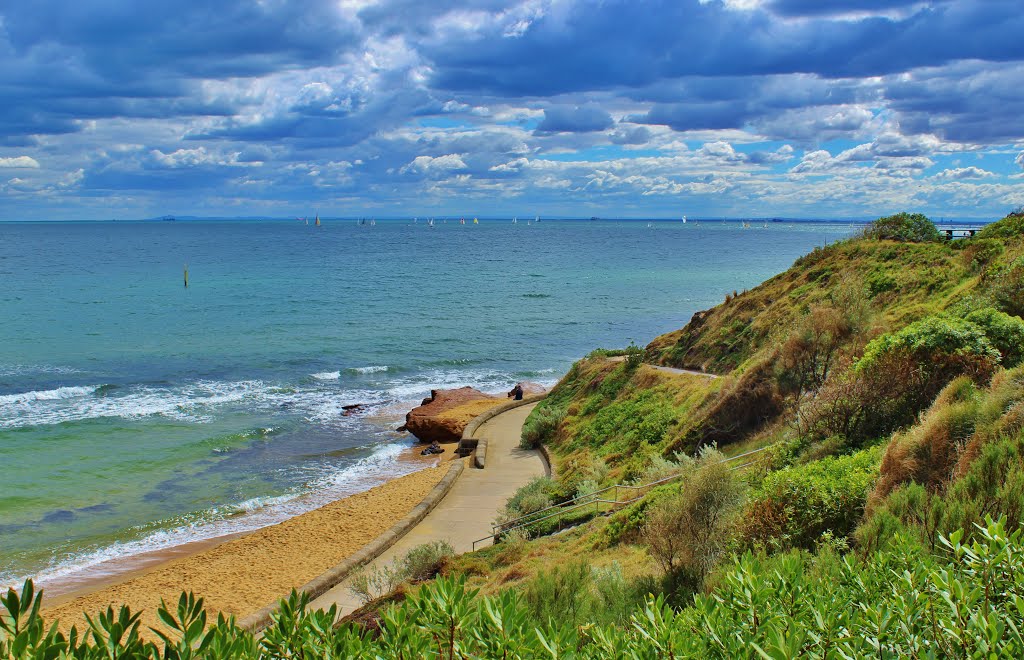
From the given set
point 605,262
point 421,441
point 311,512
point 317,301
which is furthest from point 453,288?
point 311,512

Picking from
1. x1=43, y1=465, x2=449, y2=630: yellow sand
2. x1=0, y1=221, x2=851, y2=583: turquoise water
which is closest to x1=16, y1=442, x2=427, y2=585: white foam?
x1=0, y1=221, x2=851, y2=583: turquoise water

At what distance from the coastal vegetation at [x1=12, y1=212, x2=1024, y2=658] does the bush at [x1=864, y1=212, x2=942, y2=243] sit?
411cm

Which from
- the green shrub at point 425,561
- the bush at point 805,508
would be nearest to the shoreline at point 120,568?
the green shrub at point 425,561

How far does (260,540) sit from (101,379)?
22591 mm

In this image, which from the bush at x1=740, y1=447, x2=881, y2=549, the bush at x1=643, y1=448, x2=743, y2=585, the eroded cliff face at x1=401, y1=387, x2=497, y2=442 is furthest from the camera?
the eroded cliff face at x1=401, y1=387, x2=497, y2=442

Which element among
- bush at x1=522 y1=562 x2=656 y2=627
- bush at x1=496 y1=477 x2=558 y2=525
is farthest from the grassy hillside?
bush at x1=522 y1=562 x2=656 y2=627

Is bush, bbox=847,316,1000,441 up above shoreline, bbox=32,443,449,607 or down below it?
above

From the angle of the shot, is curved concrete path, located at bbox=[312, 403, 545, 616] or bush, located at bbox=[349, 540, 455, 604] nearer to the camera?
bush, located at bbox=[349, 540, 455, 604]

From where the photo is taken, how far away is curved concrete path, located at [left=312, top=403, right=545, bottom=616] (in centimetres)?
1562

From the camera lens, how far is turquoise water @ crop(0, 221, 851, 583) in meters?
21.8

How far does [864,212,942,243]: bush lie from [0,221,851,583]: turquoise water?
17626mm

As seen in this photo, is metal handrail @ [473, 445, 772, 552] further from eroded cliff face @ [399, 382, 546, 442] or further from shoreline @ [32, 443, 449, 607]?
eroded cliff face @ [399, 382, 546, 442]

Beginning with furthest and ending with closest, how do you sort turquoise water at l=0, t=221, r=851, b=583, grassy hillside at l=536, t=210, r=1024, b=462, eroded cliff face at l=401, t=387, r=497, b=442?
eroded cliff face at l=401, t=387, r=497, b=442 → turquoise water at l=0, t=221, r=851, b=583 → grassy hillside at l=536, t=210, r=1024, b=462

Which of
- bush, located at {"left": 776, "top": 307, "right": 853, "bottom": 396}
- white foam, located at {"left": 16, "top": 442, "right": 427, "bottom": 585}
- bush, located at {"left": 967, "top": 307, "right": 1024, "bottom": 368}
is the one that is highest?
bush, located at {"left": 967, "top": 307, "right": 1024, "bottom": 368}
